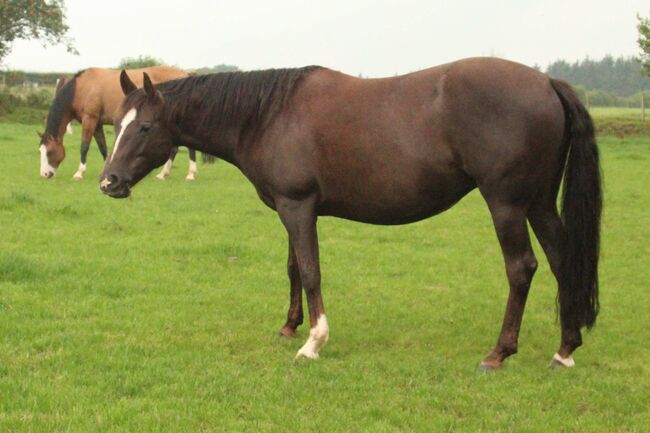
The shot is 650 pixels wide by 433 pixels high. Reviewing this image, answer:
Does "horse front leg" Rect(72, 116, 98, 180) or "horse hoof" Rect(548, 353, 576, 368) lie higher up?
"horse front leg" Rect(72, 116, 98, 180)

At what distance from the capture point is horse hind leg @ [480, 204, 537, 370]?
16.8ft

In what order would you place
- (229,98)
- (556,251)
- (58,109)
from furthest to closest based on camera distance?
(58,109) < (229,98) < (556,251)

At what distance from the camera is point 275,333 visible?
20.5 feet

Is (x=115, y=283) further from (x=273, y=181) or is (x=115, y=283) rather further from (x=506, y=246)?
(x=506, y=246)

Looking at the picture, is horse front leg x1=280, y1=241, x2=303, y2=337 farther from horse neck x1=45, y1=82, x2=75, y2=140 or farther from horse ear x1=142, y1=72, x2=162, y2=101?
horse neck x1=45, y1=82, x2=75, y2=140

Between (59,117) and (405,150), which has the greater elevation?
(405,150)

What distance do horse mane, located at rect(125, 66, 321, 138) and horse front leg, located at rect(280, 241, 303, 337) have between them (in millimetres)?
1162

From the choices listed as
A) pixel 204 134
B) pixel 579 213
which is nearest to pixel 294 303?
pixel 204 134

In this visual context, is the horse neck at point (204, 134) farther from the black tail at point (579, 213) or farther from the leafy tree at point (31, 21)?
the leafy tree at point (31, 21)

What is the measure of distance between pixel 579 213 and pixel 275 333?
2630mm

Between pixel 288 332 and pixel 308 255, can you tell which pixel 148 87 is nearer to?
pixel 308 255

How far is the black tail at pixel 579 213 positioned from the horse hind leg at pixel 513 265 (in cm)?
31

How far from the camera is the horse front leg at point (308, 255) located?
18.2 feet

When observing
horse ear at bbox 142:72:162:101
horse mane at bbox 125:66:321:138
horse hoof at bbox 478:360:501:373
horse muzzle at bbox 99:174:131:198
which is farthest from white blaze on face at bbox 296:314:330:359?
horse ear at bbox 142:72:162:101
